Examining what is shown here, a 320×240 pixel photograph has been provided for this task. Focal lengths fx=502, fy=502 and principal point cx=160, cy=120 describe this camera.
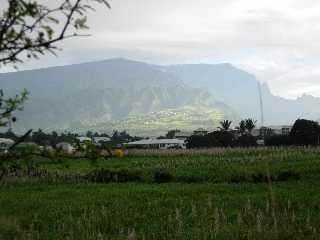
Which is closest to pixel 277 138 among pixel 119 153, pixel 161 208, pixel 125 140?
pixel 161 208

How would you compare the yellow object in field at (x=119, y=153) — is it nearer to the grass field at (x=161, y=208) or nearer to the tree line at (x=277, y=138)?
the grass field at (x=161, y=208)

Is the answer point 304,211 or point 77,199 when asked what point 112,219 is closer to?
point 304,211

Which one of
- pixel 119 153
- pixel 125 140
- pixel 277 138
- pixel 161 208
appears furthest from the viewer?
pixel 277 138

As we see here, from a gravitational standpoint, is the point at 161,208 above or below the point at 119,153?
below

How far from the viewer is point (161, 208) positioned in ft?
56.0

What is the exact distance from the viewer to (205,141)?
8919 centimetres

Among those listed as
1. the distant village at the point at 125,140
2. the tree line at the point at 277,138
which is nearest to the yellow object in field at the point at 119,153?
the distant village at the point at 125,140

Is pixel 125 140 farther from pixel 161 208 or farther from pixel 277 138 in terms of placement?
pixel 277 138

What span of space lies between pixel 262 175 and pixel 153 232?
2048 cm

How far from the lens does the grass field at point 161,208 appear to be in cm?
999

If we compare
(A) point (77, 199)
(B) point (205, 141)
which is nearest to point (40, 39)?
Result: (A) point (77, 199)

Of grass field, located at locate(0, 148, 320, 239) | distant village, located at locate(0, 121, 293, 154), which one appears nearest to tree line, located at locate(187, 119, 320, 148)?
distant village, located at locate(0, 121, 293, 154)

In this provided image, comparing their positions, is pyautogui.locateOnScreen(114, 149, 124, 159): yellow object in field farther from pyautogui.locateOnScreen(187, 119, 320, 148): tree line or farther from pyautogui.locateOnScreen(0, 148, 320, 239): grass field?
pyautogui.locateOnScreen(187, 119, 320, 148): tree line

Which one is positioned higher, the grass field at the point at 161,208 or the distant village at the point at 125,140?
the distant village at the point at 125,140
